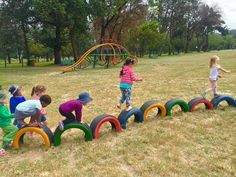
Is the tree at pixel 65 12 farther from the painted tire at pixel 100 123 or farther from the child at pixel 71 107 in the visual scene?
the child at pixel 71 107

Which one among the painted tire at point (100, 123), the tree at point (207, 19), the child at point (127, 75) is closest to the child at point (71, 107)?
the painted tire at point (100, 123)

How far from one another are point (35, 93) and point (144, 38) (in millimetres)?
50624

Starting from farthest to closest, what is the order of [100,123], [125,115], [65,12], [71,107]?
[65,12]
[125,115]
[100,123]
[71,107]

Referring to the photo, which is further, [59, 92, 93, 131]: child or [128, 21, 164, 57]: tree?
[128, 21, 164, 57]: tree

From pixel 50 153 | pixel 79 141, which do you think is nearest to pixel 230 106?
pixel 79 141

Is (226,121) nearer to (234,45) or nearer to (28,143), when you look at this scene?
(28,143)

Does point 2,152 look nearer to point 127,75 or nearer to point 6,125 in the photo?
point 6,125

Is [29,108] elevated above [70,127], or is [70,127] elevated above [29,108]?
[29,108]

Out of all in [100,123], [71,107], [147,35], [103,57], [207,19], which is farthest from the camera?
[207,19]

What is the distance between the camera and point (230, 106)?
746cm

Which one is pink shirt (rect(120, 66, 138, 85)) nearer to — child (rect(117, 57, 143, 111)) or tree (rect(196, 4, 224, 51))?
child (rect(117, 57, 143, 111))

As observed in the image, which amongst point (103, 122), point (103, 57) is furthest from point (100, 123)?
point (103, 57)

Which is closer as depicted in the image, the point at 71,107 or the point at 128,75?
the point at 71,107

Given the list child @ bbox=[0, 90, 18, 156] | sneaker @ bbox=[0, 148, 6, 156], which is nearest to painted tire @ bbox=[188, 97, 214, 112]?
child @ bbox=[0, 90, 18, 156]
